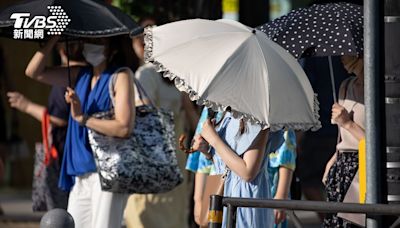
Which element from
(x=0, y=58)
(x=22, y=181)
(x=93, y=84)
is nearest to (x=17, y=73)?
(x=22, y=181)

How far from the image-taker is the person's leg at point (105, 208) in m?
7.86

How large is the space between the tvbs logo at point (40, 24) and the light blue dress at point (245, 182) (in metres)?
1.38

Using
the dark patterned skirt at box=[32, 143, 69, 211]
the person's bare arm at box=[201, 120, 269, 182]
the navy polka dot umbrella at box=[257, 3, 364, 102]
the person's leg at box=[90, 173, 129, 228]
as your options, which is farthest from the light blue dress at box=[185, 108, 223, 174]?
the dark patterned skirt at box=[32, 143, 69, 211]

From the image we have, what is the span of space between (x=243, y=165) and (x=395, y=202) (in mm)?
756

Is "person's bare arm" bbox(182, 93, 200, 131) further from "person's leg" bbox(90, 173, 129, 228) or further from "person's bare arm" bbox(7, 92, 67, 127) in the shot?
"person's leg" bbox(90, 173, 129, 228)

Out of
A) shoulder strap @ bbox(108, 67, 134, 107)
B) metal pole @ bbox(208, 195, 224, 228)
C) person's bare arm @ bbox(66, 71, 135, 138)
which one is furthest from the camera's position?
shoulder strap @ bbox(108, 67, 134, 107)

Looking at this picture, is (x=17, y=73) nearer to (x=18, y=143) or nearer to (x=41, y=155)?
(x=18, y=143)

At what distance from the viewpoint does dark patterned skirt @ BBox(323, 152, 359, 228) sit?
7.33 metres

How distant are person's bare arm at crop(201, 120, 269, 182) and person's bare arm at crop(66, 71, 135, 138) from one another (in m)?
1.49

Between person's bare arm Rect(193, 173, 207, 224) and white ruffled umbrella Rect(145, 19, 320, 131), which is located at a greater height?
white ruffled umbrella Rect(145, 19, 320, 131)

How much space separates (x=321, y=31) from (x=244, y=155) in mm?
1095

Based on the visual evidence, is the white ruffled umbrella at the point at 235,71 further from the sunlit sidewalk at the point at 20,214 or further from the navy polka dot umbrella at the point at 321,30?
the sunlit sidewalk at the point at 20,214

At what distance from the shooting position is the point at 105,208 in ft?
25.9

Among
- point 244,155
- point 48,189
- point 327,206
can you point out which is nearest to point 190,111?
point 48,189
